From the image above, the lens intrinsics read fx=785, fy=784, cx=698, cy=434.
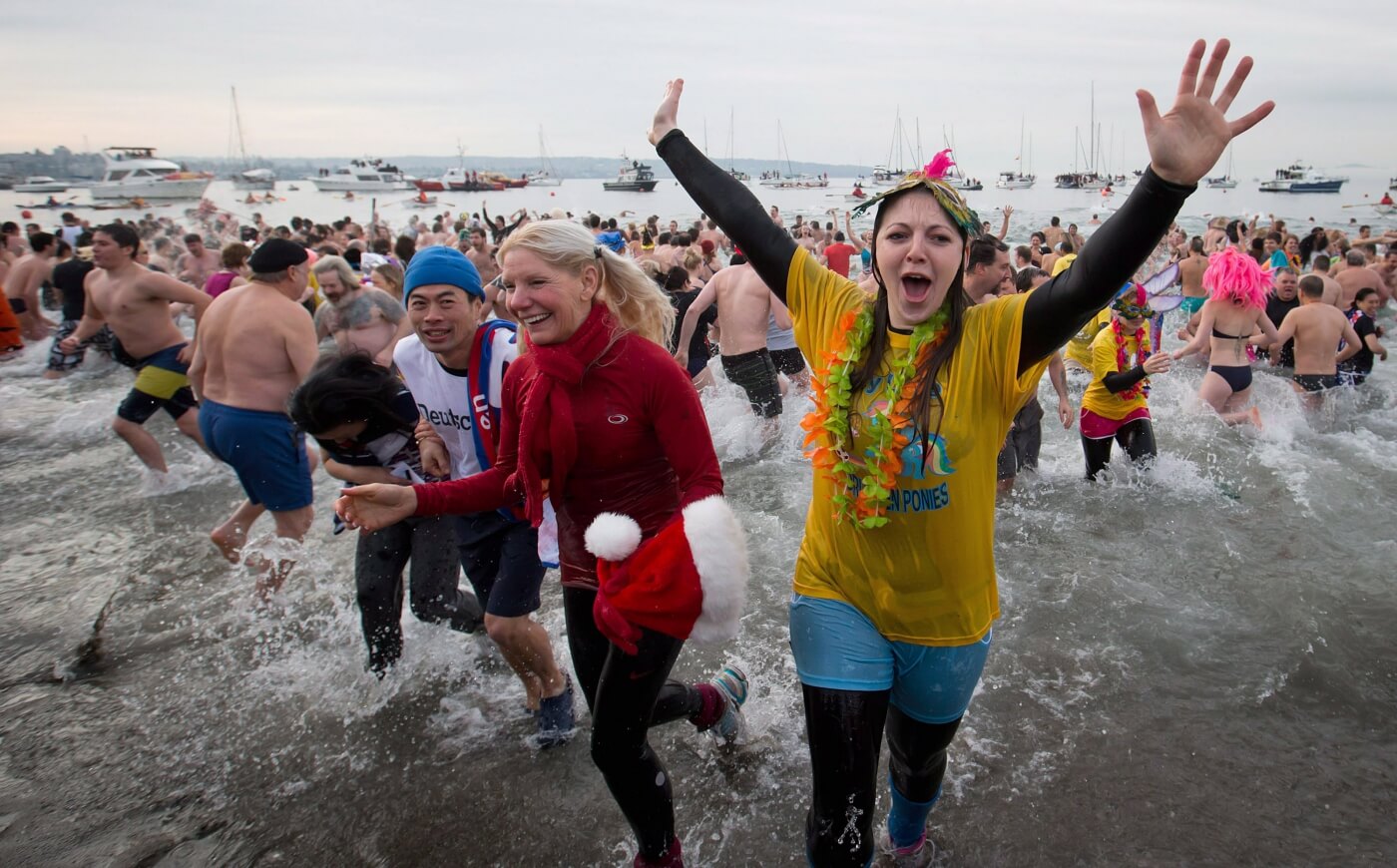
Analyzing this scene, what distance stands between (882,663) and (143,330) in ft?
22.7

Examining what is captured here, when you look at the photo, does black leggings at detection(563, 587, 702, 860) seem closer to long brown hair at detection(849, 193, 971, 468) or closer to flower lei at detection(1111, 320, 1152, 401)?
long brown hair at detection(849, 193, 971, 468)

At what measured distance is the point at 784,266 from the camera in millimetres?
2414

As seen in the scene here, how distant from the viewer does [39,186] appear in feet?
326

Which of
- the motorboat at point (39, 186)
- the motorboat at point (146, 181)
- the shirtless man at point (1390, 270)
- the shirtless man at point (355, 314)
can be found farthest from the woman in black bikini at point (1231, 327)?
the motorboat at point (39, 186)

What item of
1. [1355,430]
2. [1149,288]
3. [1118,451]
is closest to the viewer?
[1149,288]

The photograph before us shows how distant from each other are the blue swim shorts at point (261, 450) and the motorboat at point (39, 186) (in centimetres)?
12082

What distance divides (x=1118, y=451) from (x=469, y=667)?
Answer: 18.9 ft

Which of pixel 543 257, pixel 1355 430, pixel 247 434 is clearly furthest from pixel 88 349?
pixel 1355 430

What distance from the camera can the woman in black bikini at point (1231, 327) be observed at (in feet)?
22.6

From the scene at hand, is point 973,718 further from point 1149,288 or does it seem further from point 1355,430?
point 1355,430

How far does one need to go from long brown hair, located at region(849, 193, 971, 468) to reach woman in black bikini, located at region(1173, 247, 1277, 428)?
19.2ft

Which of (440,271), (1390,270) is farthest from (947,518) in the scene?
(1390,270)

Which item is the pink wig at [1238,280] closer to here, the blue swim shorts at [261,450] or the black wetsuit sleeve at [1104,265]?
the black wetsuit sleeve at [1104,265]

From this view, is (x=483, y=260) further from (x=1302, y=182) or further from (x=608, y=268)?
(x=1302, y=182)
